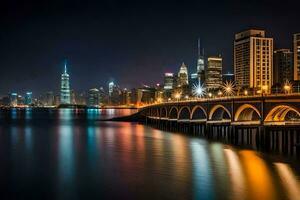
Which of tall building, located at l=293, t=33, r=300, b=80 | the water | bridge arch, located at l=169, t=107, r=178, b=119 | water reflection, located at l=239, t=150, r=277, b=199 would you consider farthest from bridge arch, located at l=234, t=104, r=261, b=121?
tall building, located at l=293, t=33, r=300, b=80

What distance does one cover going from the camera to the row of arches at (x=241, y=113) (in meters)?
56.6

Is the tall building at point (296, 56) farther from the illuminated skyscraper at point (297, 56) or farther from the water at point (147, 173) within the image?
the water at point (147, 173)

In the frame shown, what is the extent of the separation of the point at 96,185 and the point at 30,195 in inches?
232

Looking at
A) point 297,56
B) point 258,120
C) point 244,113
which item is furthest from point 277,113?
point 297,56

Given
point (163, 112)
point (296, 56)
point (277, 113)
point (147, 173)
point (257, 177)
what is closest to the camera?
point (257, 177)

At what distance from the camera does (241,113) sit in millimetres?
65812

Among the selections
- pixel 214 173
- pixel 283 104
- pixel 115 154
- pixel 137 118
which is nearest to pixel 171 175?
pixel 214 173

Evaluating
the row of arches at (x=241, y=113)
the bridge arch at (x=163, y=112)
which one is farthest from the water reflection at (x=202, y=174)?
the bridge arch at (x=163, y=112)

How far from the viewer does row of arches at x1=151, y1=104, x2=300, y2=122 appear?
56.6 metres

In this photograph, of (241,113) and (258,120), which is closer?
(258,120)

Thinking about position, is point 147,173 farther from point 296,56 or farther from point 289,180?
point 296,56

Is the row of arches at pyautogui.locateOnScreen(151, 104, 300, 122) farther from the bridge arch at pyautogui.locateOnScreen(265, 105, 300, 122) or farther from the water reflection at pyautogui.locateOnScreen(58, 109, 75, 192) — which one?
the water reflection at pyautogui.locateOnScreen(58, 109, 75, 192)

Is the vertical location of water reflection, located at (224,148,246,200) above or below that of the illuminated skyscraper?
below

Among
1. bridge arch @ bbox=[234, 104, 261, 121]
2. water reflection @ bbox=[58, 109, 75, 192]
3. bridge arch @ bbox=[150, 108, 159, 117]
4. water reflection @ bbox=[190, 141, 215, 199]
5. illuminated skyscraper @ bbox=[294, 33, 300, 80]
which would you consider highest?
illuminated skyscraper @ bbox=[294, 33, 300, 80]
